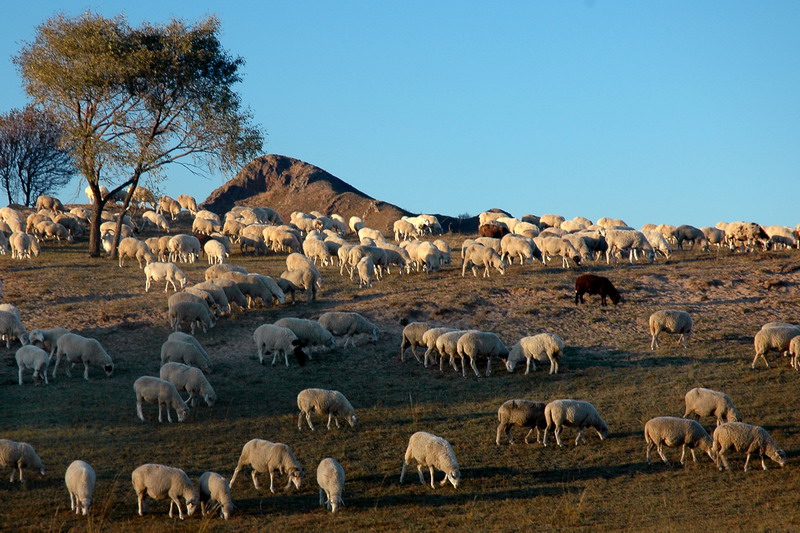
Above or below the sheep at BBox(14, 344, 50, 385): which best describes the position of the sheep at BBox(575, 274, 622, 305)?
above

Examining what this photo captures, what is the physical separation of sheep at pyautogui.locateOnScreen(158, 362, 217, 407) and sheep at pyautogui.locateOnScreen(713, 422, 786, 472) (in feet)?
37.8

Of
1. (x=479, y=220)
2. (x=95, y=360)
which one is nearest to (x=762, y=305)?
(x=95, y=360)

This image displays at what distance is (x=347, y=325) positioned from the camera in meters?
27.1

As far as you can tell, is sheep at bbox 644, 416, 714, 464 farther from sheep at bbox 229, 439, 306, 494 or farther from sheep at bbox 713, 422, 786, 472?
sheep at bbox 229, 439, 306, 494

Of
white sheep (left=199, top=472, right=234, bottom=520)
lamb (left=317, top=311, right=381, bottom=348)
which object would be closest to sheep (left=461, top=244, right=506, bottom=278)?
lamb (left=317, top=311, right=381, bottom=348)

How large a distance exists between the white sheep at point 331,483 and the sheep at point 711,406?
27.7ft

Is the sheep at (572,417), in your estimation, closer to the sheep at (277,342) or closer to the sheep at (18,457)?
the sheep at (277,342)

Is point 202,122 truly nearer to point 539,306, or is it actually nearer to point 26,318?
point 26,318

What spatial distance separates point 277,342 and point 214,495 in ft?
34.0

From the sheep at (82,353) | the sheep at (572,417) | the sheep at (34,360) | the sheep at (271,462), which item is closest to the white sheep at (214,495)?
the sheep at (271,462)

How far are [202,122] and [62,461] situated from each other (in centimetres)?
2769

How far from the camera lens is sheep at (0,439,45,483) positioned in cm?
1589

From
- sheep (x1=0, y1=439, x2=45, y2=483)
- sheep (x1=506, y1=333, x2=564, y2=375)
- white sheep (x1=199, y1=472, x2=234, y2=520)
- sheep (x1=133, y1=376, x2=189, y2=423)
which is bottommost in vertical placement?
white sheep (x1=199, y1=472, x2=234, y2=520)

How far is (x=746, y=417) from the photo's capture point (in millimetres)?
19719
